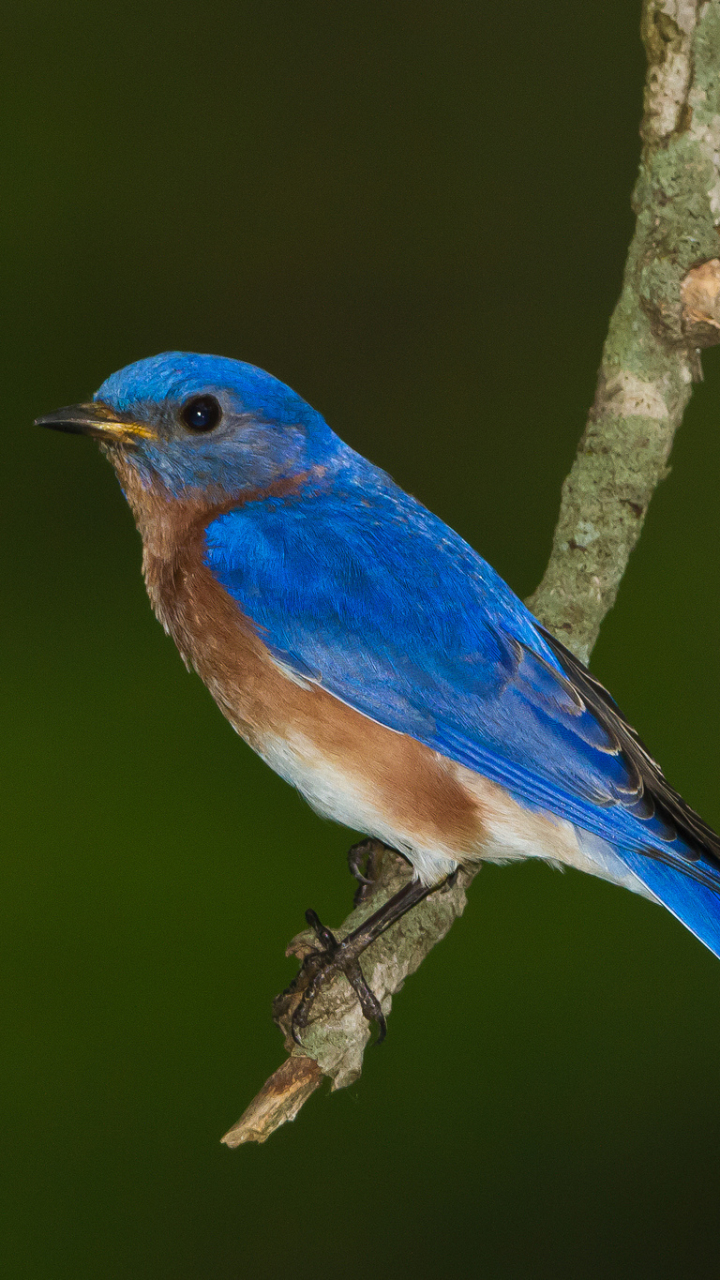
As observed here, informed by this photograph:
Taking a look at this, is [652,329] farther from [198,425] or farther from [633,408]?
[198,425]

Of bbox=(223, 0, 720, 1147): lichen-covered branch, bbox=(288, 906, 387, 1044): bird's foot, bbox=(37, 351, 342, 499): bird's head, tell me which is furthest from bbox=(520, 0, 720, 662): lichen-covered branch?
bbox=(288, 906, 387, 1044): bird's foot

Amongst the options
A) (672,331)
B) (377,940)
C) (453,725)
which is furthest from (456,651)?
(672,331)

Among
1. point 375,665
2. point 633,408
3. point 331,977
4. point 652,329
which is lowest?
point 331,977

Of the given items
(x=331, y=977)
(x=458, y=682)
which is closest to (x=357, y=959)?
(x=331, y=977)

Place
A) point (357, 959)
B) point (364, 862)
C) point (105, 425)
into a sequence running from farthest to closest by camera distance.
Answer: point (364, 862) → point (357, 959) → point (105, 425)

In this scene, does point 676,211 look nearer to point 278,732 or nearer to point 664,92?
point 664,92

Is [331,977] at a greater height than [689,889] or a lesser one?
lesser
